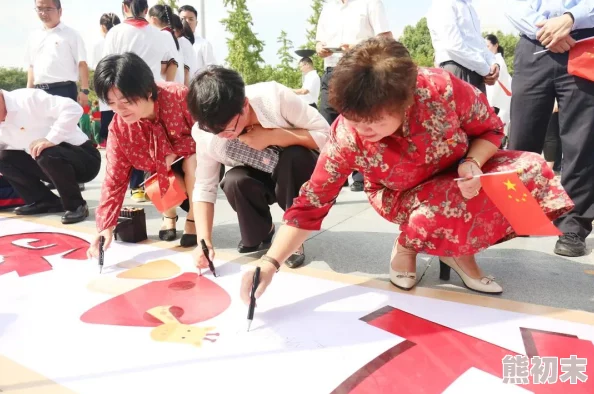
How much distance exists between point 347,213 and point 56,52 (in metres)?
2.31

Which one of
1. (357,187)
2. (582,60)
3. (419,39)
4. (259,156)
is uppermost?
(419,39)

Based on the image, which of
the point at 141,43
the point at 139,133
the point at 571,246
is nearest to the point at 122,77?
the point at 139,133

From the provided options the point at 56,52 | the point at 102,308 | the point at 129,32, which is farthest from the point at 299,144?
the point at 56,52


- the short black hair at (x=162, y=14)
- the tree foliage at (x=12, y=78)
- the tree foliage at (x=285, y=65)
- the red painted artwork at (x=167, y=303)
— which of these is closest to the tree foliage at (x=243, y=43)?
the tree foliage at (x=285, y=65)

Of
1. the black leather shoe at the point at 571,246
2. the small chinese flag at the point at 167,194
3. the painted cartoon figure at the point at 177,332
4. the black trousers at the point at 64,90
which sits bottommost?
the painted cartoon figure at the point at 177,332

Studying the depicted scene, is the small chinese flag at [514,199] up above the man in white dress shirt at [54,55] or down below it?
below

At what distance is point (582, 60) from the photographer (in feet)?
5.43

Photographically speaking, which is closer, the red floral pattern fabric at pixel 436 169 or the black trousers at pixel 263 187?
the red floral pattern fabric at pixel 436 169

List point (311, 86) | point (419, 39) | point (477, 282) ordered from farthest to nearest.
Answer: point (419, 39) < point (311, 86) < point (477, 282)

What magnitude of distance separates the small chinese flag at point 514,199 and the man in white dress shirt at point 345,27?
169 centimetres

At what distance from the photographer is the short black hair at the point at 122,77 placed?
5.33 feet

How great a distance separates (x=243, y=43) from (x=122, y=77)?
9234mm

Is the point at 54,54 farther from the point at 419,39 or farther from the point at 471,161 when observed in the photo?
the point at 419,39

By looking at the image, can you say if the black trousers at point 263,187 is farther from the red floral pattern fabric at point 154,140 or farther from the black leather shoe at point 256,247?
the red floral pattern fabric at point 154,140
